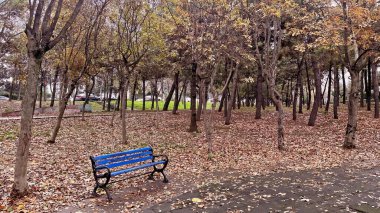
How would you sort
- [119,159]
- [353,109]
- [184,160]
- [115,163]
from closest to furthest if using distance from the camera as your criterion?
[115,163] < [119,159] < [184,160] < [353,109]

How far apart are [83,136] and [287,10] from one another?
11.2 meters

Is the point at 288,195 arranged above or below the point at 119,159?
→ below

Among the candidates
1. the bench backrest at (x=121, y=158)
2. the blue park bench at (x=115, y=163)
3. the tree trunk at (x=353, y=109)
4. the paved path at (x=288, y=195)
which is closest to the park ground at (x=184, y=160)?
the paved path at (x=288, y=195)

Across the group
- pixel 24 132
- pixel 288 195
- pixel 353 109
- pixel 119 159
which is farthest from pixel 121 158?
pixel 353 109

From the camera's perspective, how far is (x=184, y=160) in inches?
462

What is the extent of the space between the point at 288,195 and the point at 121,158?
424cm

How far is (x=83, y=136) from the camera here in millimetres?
16281

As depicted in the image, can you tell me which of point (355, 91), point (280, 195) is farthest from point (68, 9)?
point (355, 91)

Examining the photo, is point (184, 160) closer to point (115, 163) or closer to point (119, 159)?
point (119, 159)

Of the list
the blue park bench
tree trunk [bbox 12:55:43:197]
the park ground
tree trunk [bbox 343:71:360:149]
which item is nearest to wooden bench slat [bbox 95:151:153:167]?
the blue park bench

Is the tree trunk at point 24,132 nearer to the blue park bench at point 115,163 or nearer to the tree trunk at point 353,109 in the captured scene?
the blue park bench at point 115,163

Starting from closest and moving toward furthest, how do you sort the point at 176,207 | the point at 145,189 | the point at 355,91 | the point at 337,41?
1. the point at 176,207
2. the point at 145,189
3. the point at 337,41
4. the point at 355,91

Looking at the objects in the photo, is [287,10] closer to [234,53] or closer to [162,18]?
[234,53]

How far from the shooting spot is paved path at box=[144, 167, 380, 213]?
6648mm
